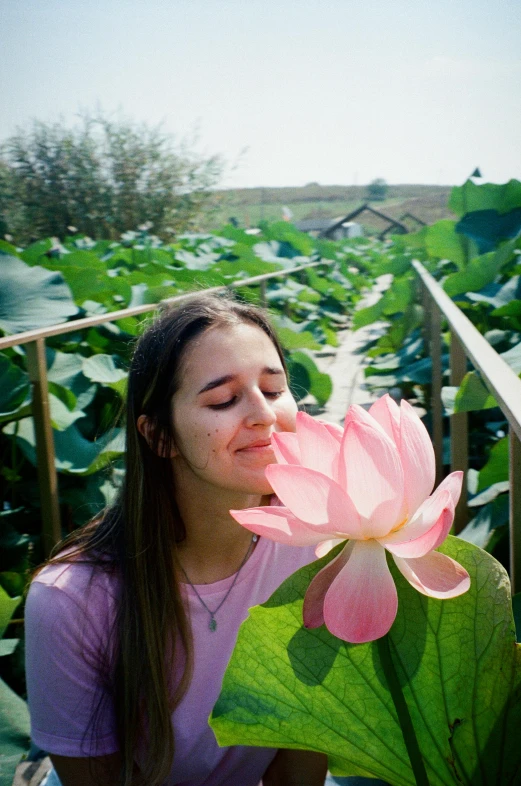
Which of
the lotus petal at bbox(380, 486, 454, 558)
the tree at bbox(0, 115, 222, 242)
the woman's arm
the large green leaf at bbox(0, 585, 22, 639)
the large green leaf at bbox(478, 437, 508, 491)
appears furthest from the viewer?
the tree at bbox(0, 115, 222, 242)

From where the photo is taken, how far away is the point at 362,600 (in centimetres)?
40

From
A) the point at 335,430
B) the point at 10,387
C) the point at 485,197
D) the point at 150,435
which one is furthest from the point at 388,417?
the point at 485,197

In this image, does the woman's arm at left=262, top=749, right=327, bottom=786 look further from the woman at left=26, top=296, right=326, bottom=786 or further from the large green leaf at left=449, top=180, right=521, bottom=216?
the large green leaf at left=449, top=180, right=521, bottom=216

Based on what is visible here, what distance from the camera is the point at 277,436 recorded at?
0.46m

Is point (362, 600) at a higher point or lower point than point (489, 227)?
higher

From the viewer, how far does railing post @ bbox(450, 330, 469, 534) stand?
2.06m

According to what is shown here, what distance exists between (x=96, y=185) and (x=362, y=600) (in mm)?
17499

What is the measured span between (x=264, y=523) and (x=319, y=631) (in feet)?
0.48

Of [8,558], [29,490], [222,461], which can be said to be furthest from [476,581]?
[29,490]

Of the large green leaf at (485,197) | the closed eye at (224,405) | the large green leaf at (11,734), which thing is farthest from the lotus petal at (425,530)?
the large green leaf at (485,197)

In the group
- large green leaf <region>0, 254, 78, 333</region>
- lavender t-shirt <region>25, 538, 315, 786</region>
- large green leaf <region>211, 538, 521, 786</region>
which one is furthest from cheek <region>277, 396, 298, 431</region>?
large green leaf <region>0, 254, 78, 333</region>

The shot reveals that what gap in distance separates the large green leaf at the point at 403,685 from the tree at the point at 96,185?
15352 millimetres

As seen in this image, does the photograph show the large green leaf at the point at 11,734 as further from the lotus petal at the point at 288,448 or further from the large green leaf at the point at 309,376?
the large green leaf at the point at 309,376

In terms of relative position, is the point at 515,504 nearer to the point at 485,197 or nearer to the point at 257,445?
the point at 257,445
